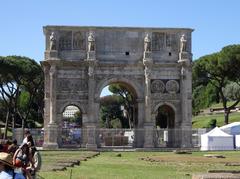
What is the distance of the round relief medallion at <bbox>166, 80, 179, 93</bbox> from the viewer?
5291 centimetres

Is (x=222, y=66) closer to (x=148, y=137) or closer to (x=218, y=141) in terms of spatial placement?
(x=218, y=141)

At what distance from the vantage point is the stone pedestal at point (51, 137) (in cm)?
5031

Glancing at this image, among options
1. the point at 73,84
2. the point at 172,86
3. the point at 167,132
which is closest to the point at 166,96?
the point at 172,86

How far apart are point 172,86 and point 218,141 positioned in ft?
22.5

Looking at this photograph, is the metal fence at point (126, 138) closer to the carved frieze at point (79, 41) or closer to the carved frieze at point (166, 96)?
the carved frieze at point (166, 96)

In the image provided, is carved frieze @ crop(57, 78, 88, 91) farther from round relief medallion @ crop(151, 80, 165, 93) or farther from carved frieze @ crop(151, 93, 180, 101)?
carved frieze @ crop(151, 93, 180, 101)

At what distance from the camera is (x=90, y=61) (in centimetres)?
5119

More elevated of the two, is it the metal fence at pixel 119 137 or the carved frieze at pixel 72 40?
the carved frieze at pixel 72 40

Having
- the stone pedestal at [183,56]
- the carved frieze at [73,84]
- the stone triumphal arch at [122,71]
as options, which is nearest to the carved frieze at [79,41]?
the stone triumphal arch at [122,71]

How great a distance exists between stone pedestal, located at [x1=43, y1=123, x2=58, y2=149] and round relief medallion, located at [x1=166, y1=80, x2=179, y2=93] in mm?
11102

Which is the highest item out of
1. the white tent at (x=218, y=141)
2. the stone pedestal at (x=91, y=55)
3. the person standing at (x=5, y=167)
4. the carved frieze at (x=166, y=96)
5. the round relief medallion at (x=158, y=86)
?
the stone pedestal at (x=91, y=55)

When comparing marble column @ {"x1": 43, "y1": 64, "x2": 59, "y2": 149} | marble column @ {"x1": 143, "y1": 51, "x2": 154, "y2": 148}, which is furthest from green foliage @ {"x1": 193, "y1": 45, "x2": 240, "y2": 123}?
marble column @ {"x1": 43, "y1": 64, "x2": 59, "y2": 149}

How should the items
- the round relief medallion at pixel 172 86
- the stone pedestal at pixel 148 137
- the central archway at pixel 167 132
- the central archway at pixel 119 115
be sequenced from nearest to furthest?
1. the stone pedestal at pixel 148 137
2. the round relief medallion at pixel 172 86
3. the central archway at pixel 167 132
4. the central archway at pixel 119 115

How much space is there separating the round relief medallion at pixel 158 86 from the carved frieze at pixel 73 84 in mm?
6358
